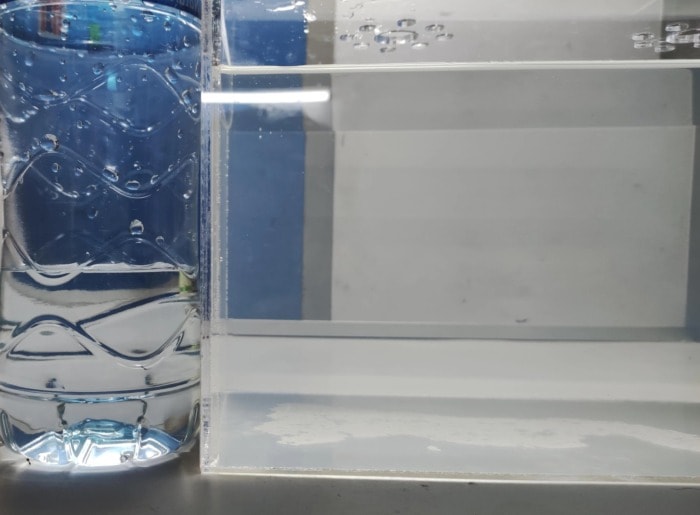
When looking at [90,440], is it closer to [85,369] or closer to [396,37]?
[85,369]

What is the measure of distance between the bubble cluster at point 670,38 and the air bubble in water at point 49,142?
660mm

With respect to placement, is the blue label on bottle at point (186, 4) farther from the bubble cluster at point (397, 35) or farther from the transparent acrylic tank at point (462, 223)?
the bubble cluster at point (397, 35)

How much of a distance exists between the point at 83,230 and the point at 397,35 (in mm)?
413

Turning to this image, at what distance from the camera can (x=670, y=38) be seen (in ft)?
1.85

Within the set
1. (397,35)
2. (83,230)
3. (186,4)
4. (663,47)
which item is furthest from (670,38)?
(83,230)

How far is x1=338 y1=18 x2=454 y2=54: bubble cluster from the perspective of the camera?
0.56 meters

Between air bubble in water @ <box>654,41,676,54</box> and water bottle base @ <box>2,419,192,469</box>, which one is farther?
air bubble in water @ <box>654,41,676,54</box>

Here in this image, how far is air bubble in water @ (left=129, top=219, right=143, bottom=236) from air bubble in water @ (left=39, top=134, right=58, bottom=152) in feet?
0.33

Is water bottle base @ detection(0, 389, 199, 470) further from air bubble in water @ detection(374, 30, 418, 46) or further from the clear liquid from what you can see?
air bubble in water @ detection(374, 30, 418, 46)

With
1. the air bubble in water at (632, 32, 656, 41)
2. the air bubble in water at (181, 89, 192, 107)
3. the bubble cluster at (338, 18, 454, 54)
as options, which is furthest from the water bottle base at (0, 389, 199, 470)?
the air bubble in water at (632, 32, 656, 41)

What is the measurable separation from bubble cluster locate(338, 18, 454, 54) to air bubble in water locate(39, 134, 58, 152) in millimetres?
333

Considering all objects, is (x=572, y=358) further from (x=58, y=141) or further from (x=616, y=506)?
(x=58, y=141)

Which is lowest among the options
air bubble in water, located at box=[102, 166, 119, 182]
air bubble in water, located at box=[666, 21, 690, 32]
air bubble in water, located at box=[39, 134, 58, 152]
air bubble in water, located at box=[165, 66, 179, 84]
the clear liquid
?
the clear liquid

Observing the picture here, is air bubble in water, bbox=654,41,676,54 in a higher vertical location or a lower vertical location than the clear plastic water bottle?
higher
